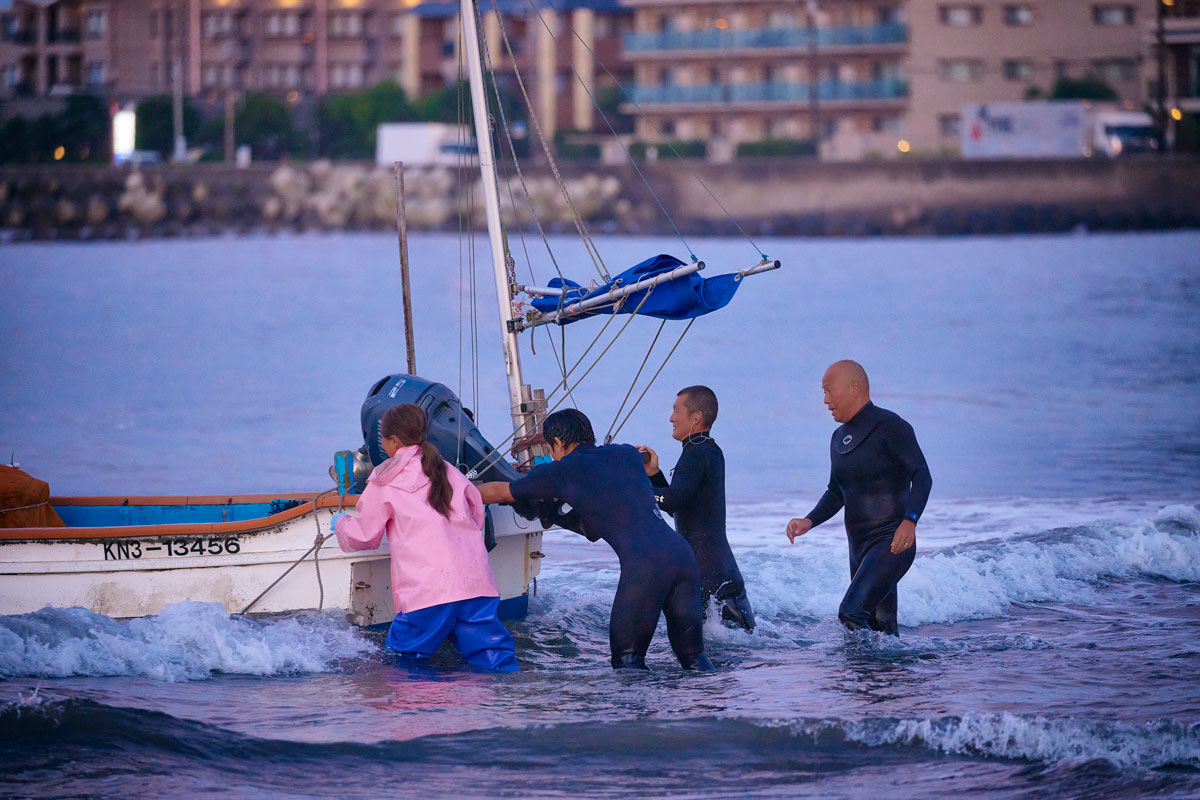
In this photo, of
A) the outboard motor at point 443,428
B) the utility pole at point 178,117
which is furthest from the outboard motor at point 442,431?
the utility pole at point 178,117

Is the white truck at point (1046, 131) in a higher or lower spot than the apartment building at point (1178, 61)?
Result: lower

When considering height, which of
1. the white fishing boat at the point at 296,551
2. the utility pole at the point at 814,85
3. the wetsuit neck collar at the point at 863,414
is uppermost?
the utility pole at the point at 814,85

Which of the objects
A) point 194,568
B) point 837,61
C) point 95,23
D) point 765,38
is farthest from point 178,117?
point 194,568

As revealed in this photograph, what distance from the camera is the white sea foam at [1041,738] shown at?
725 centimetres

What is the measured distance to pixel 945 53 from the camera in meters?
75.2

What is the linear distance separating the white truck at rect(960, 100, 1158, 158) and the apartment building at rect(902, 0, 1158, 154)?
4.41m

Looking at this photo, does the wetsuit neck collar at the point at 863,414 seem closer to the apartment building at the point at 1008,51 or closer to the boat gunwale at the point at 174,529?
the boat gunwale at the point at 174,529

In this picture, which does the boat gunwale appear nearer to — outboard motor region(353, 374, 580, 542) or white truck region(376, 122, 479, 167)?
outboard motor region(353, 374, 580, 542)

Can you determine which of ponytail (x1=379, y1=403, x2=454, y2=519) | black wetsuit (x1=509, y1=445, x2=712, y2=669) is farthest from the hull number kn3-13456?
black wetsuit (x1=509, y1=445, x2=712, y2=669)

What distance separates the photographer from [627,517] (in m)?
7.74

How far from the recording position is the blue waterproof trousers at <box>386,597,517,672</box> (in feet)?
26.4

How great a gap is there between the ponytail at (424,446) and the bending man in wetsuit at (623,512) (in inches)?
9.7

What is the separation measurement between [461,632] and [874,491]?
241 centimetres

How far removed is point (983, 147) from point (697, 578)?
65991 millimetres
